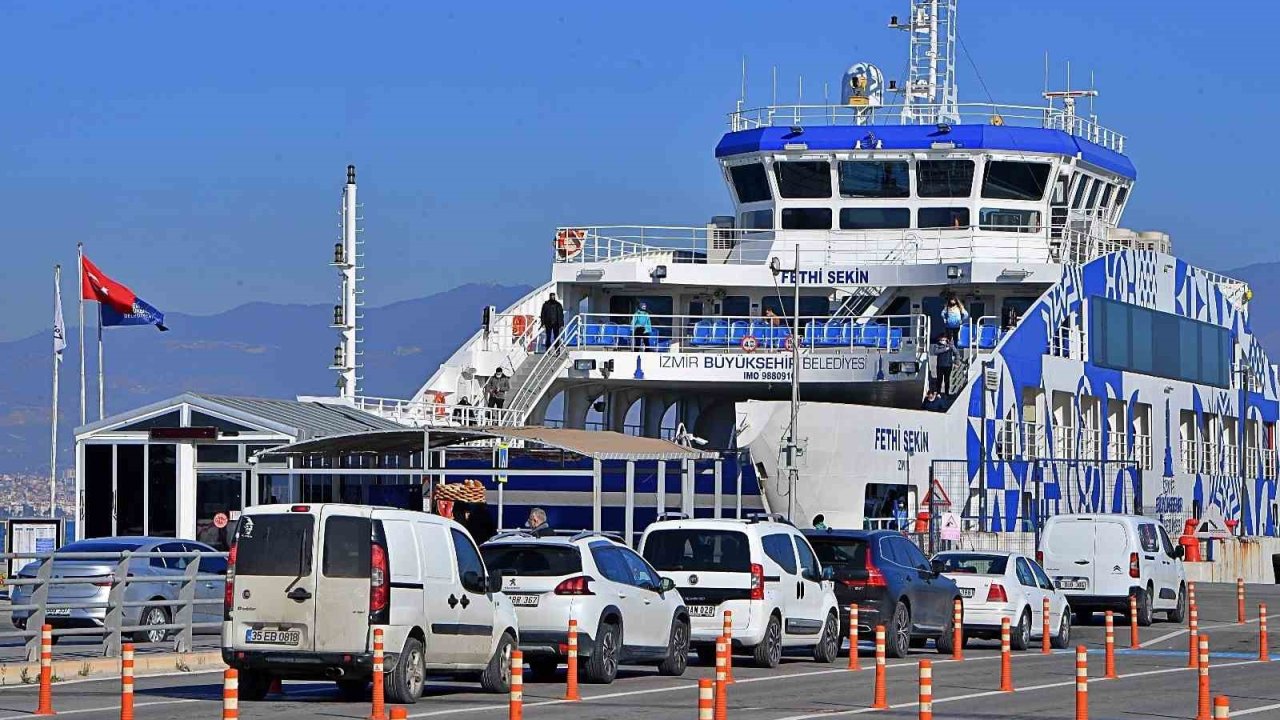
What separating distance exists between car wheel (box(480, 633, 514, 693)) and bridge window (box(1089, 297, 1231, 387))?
105 feet

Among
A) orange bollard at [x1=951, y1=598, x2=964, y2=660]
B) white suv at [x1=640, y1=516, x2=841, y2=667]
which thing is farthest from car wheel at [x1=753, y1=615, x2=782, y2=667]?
Result: orange bollard at [x1=951, y1=598, x2=964, y2=660]

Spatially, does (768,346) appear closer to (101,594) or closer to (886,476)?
(886,476)

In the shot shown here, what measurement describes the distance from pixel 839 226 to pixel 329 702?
3207 cm

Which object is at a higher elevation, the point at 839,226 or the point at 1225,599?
the point at 839,226

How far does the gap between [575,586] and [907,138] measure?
29.8 metres

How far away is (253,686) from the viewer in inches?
735

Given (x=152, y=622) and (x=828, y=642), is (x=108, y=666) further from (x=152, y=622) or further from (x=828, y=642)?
(x=828, y=642)

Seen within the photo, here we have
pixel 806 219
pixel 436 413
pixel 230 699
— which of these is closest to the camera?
pixel 230 699

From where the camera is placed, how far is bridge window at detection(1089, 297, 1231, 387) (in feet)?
165

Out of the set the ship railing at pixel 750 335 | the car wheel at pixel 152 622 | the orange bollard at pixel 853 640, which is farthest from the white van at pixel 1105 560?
the car wheel at pixel 152 622

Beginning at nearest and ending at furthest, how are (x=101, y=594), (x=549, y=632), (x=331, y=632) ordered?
(x=331, y=632) < (x=549, y=632) < (x=101, y=594)

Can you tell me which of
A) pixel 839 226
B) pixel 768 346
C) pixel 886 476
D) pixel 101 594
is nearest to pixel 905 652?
pixel 101 594

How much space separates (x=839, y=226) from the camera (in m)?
49.3

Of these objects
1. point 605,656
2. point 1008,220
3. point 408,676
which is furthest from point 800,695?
point 1008,220
